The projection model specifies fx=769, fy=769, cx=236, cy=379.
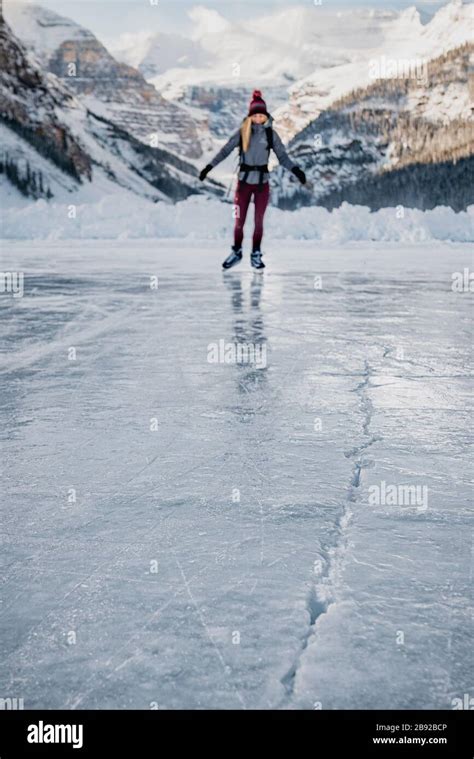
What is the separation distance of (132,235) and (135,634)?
18129 mm

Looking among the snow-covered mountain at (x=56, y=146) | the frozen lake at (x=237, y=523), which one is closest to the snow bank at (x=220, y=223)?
the frozen lake at (x=237, y=523)

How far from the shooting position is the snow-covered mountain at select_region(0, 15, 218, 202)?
277 ft

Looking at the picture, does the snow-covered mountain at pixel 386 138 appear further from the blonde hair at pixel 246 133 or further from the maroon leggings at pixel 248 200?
the blonde hair at pixel 246 133

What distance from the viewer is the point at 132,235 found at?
19.0m

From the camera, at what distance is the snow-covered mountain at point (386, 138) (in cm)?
9831

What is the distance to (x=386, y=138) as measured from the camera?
133 metres

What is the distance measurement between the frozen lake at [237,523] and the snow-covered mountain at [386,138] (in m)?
91.6

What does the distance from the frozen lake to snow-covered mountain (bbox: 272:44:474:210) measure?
9158 centimetres

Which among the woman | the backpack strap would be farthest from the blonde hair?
the backpack strap

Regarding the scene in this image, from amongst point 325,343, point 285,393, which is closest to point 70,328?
point 325,343

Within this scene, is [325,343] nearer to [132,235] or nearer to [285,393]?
[285,393]

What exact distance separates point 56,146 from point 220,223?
266 ft

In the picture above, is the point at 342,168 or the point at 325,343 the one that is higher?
the point at 342,168

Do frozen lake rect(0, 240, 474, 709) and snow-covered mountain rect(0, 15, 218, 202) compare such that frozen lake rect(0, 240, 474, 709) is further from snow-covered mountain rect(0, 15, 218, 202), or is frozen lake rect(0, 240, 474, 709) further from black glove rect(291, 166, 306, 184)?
snow-covered mountain rect(0, 15, 218, 202)
